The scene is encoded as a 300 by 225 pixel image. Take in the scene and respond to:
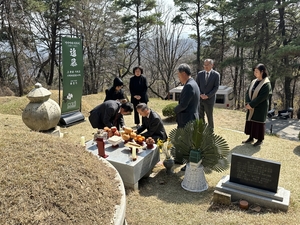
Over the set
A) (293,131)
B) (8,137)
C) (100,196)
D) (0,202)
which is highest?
(8,137)

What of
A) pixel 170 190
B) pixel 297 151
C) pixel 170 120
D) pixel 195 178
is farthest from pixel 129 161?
pixel 170 120

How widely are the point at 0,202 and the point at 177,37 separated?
2393 centimetres

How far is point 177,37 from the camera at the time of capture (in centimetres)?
2373

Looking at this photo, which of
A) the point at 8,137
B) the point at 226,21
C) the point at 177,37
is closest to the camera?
the point at 8,137

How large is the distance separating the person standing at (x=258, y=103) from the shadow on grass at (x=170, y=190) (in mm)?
2016

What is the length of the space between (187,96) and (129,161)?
4.22ft

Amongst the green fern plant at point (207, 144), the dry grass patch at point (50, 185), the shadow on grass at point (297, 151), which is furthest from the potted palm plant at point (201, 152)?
the shadow on grass at point (297, 151)

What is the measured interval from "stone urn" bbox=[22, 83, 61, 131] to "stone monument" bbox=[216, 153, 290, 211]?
3519 mm

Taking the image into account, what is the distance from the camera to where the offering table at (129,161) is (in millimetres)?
3007

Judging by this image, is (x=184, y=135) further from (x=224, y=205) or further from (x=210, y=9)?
(x=210, y=9)

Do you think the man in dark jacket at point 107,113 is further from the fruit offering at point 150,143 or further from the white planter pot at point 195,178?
the white planter pot at point 195,178

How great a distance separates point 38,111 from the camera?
4.68m

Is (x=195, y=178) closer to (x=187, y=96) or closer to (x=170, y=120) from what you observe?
(x=187, y=96)

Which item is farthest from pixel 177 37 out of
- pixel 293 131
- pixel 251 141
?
pixel 251 141
